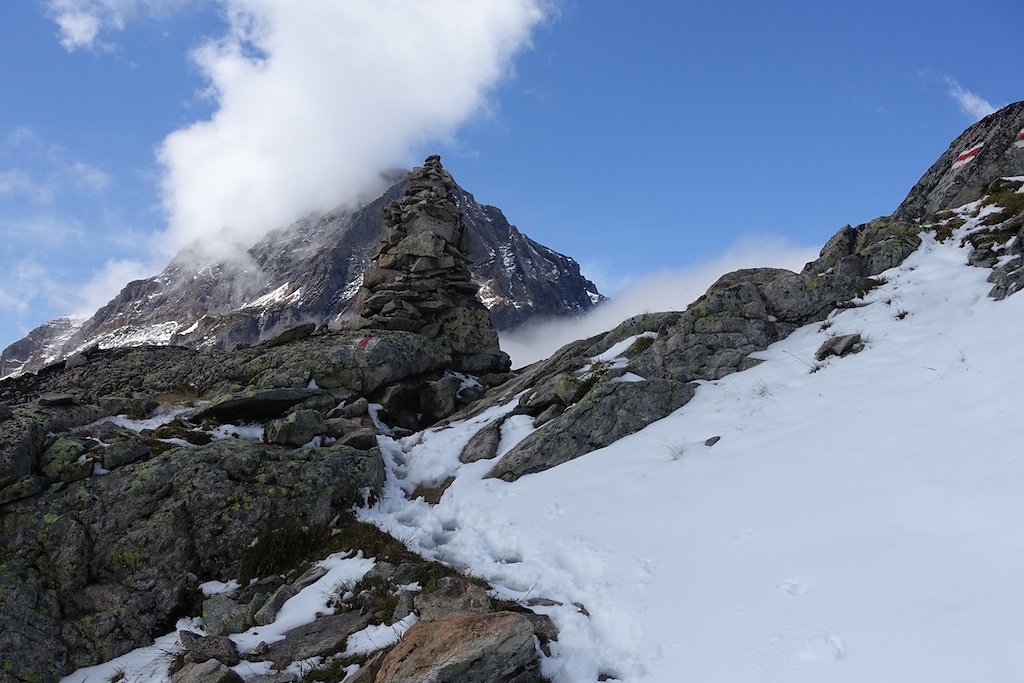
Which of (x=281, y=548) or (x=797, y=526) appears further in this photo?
(x=281, y=548)

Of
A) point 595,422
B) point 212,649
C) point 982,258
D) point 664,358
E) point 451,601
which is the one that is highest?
point 664,358

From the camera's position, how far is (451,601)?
7605mm

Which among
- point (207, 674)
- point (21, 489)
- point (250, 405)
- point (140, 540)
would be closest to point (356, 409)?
point (250, 405)

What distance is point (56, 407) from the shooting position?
614 inches

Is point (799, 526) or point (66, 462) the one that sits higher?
point (66, 462)

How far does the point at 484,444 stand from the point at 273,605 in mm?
7512

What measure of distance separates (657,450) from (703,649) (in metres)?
6.51

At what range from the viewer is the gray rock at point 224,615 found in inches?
360

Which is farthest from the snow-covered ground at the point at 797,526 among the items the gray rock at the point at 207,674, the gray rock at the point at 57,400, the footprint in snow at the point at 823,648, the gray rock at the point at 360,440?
the gray rock at the point at 57,400

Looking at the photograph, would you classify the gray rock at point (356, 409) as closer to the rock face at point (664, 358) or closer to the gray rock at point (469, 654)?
A: the rock face at point (664, 358)

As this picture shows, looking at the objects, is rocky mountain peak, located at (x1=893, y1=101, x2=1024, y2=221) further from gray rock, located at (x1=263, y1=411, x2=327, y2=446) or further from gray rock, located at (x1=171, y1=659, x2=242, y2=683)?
gray rock, located at (x1=171, y1=659, x2=242, y2=683)

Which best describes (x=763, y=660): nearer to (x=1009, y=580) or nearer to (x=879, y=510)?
(x=1009, y=580)

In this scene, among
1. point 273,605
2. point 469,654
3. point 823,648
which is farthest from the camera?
point 273,605

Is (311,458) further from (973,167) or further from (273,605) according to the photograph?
(973,167)
